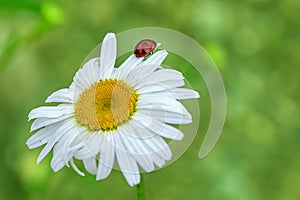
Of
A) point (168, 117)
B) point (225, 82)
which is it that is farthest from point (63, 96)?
point (225, 82)

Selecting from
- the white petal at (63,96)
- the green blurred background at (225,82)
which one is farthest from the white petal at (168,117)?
the green blurred background at (225,82)

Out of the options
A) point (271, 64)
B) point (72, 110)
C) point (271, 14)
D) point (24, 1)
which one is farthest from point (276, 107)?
point (72, 110)

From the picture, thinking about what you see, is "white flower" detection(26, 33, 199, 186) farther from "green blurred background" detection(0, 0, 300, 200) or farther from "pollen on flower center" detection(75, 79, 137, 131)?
"green blurred background" detection(0, 0, 300, 200)

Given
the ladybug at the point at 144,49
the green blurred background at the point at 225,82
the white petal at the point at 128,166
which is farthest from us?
the green blurred background at the point at 225,82

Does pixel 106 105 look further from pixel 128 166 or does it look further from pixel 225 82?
pixel 225 82

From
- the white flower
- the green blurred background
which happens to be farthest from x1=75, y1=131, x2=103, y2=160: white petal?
the green blurred background

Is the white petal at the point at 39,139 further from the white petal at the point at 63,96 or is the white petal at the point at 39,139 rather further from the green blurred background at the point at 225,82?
the green blurred background at the point at 225,82
